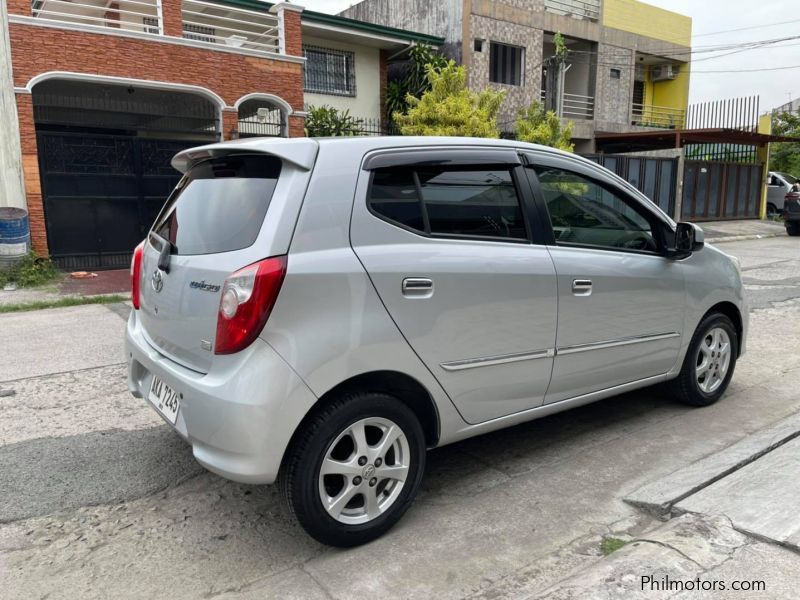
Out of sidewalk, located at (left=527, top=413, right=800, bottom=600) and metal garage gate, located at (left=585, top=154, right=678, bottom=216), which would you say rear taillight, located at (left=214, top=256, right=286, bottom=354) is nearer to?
sidewalk, located at (left=527, top=413, right=800, bottom=600)

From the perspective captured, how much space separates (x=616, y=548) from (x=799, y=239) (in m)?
20.1

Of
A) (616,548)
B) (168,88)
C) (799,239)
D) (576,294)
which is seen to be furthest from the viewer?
(799,239)

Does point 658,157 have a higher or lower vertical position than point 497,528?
higher

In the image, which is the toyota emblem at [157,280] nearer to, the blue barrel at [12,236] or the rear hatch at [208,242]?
the rear hatch at [208,242]

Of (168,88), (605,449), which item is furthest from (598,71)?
(605,449)

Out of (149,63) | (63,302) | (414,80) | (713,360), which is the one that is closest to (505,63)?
(414,80)

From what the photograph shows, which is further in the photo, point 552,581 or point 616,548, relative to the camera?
point 616,548

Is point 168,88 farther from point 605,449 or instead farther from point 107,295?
point 605,449

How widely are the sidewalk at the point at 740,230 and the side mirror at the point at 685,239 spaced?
50.3ft

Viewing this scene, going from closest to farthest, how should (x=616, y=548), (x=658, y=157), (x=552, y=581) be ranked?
1. (x=552, y=581)
2. (x=616, y=548)
3. (x=658, y=157)

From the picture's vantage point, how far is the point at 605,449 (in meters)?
3.80

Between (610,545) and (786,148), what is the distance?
34.9 m

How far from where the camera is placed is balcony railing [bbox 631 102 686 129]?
26.1 m

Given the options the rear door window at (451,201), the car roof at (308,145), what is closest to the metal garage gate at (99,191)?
the car roof at (308,145)
